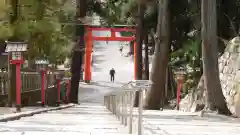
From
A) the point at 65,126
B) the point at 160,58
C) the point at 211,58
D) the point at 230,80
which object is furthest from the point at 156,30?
the point at 65,126

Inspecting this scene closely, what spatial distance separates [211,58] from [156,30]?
22.8 feet

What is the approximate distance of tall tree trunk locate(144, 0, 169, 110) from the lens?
59.2ft

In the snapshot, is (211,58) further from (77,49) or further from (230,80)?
(77,49)

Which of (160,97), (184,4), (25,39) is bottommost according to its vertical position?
(160,97)

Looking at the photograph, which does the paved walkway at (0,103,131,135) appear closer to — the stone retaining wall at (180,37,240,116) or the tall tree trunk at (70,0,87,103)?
the stone retaining wall at (180,37,240,116)

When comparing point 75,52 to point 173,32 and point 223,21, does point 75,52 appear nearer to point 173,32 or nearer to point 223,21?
point 173,32

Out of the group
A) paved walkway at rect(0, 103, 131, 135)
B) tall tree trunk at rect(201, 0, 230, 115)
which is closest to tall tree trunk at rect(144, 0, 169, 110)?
tall tree trunk at rect(201, 0, 230, 115)

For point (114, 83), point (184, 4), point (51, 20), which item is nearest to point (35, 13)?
point (51, 20)

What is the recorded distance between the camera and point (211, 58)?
46.2 ft

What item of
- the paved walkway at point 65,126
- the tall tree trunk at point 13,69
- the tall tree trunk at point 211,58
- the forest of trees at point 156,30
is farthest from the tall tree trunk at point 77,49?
the paved walkway at point 65,126

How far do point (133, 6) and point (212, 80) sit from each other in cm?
1076

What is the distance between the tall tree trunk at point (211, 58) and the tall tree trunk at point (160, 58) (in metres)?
3.83

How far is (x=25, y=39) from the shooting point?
46.8ft

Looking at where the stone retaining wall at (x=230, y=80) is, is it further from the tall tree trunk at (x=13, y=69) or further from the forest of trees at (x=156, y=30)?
the tall tree trunk at (x=13, y=69)
